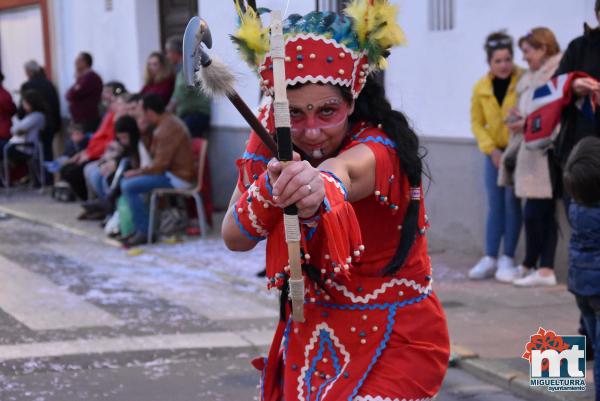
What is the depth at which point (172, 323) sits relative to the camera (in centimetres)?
692

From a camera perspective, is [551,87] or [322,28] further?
[551,87]

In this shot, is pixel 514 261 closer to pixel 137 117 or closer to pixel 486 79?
pixel 486 79

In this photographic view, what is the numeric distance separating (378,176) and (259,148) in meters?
0.37

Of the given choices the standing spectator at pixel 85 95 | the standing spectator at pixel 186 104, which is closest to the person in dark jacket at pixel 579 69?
the standing spectator at pixel 186 104

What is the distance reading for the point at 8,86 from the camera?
62.8ft

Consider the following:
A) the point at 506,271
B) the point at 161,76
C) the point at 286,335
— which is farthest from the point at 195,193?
the point at 286,335

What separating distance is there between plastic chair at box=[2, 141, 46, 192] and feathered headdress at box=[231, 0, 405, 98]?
42.4 ft

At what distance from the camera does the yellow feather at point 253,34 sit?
2654 mm

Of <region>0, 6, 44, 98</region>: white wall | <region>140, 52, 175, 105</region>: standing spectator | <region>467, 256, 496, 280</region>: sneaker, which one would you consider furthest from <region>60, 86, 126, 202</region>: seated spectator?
<region>467, 256, 496, 280</region>: sneaker

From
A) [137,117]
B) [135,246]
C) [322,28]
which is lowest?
[135,246]

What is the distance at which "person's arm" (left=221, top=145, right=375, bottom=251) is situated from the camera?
227cm

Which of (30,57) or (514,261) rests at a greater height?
(30,57)

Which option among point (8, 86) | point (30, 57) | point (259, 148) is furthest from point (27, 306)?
point (8, 86)

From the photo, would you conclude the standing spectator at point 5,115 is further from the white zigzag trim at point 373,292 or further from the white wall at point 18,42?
the white zigzag trim at point 373,292
